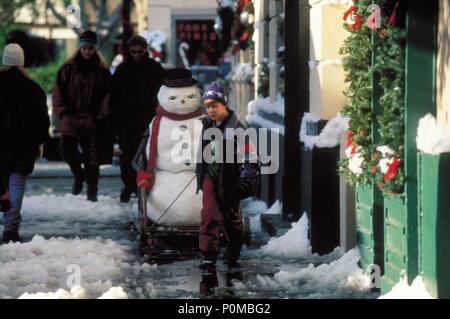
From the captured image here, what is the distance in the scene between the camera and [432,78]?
402 inches

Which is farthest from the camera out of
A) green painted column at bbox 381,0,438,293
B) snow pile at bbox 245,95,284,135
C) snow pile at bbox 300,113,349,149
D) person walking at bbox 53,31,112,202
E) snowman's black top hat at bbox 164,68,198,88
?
person walking at bbox 53,31,112,202

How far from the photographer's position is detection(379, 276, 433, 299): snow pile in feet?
32.7

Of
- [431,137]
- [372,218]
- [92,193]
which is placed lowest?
Result: [92,193]

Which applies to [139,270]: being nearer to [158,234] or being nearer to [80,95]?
[158,234]

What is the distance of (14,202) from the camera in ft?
49.5

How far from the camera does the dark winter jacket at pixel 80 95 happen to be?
18.6 metres

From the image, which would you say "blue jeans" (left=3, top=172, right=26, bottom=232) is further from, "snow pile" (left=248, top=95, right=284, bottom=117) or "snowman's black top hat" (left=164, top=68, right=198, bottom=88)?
"snow pile" (left=248, top=95, right=284, bottom=117)

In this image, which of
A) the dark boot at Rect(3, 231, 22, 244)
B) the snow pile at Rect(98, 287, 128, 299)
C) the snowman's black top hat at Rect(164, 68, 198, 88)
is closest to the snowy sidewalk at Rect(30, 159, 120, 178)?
the dark boot at Rect(3, 231, 22, 244)

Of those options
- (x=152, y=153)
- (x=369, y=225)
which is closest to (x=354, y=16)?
(x=369, y=225)

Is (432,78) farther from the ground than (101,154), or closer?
farther from the ground

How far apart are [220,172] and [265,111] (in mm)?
5976
